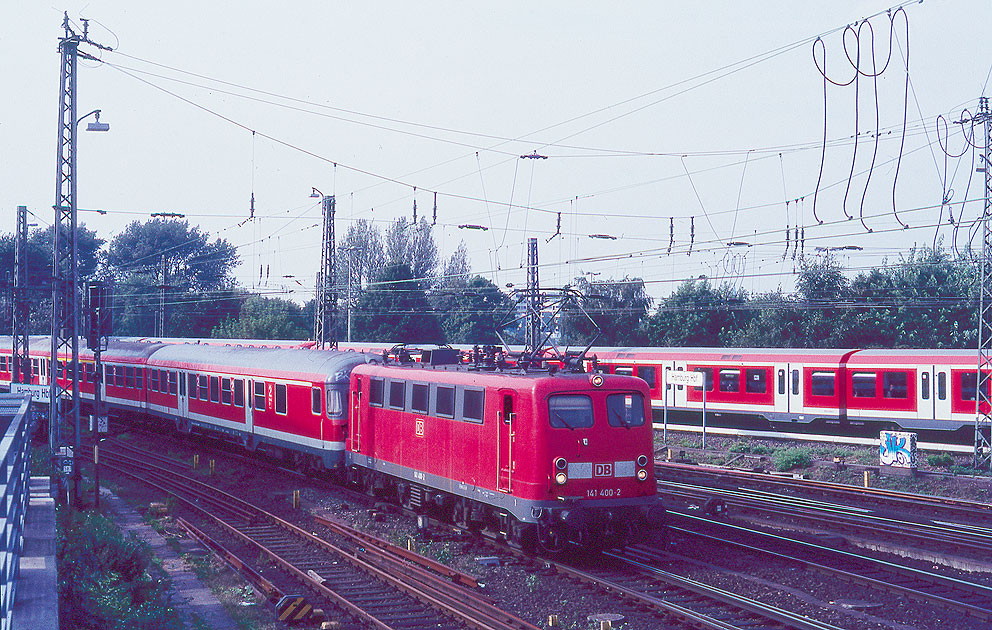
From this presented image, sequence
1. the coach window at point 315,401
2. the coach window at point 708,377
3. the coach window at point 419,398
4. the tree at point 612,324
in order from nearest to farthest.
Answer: the coach window at point 419,398 → the coach window at point 315,401 → the coach window at point 708,377 → the tree at point 612,324

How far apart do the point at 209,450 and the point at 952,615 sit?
2391 cm

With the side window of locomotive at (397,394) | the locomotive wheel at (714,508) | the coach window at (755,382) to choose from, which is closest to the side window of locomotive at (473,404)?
the side window of locomotive at (397,394)

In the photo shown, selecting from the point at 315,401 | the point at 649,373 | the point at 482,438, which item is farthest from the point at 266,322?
the point at 482,438

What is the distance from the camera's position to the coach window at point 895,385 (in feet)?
91.4

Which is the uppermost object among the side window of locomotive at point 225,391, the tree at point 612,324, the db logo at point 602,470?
the tree at point 612,324

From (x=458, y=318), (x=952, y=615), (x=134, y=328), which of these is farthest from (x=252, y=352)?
(x=134, y=328)

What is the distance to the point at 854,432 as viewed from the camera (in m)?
29.7

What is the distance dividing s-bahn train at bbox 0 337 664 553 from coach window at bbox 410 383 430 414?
19mm

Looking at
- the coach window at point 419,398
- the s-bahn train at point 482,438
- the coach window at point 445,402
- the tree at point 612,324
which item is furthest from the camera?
the tree at point 612,324

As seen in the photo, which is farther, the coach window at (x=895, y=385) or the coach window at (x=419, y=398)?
the coach window at (x=895, y=385)

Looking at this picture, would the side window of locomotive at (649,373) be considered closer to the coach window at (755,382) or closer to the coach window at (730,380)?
the coach window at (730,380)

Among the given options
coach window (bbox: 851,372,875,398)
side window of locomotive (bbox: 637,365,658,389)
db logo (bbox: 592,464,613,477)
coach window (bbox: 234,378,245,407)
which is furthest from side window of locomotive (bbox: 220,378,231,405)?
coach window (bbox: 851,372,875,398)

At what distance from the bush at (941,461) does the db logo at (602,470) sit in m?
14.8

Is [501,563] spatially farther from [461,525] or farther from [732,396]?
[732,396]
